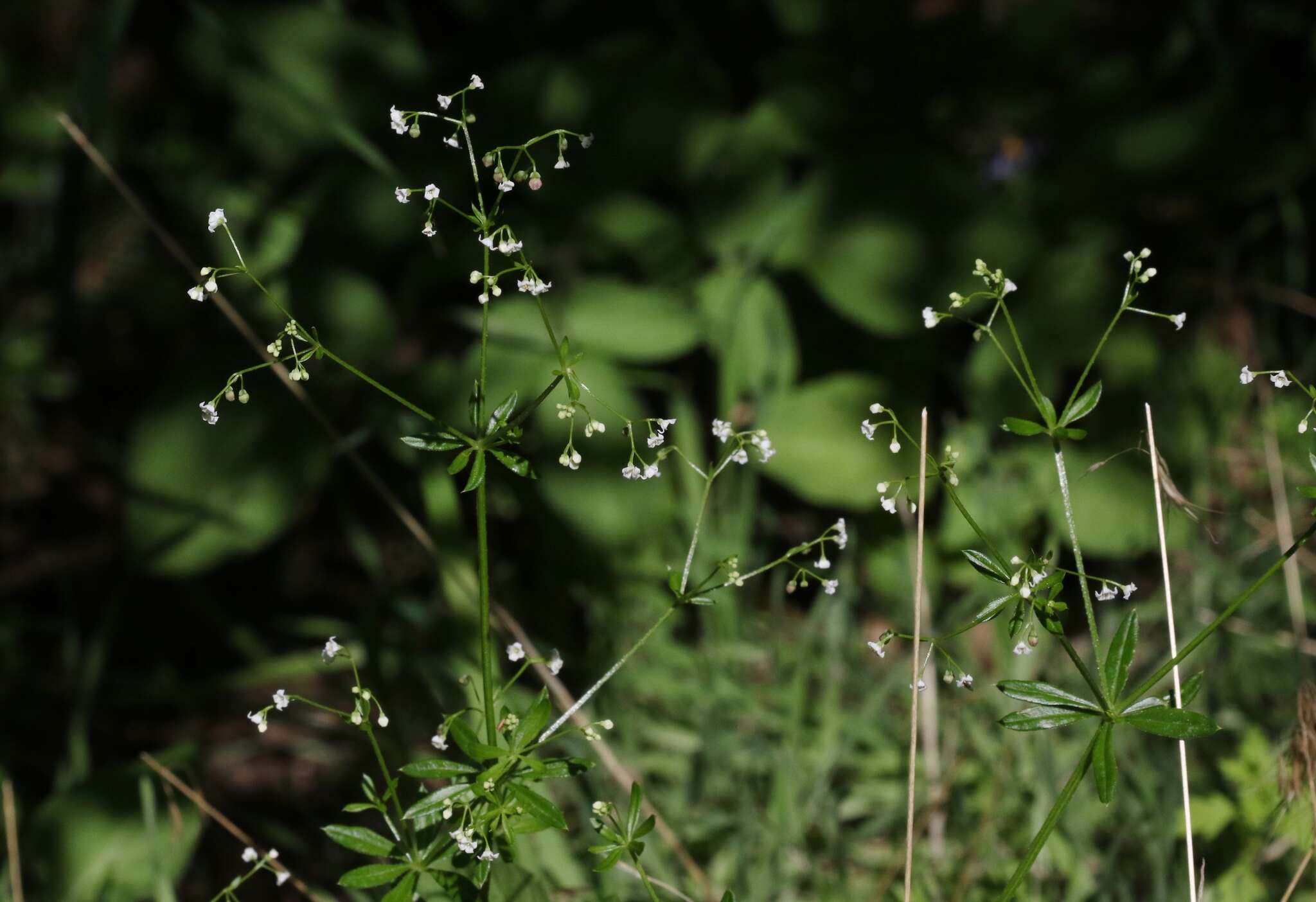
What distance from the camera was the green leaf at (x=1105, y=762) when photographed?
87 centimetres

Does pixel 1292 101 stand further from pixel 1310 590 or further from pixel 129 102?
pixel 129 102

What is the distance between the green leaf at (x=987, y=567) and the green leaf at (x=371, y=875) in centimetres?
49

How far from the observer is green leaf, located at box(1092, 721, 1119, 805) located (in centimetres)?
87

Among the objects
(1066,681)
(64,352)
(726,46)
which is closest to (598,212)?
(726,46)

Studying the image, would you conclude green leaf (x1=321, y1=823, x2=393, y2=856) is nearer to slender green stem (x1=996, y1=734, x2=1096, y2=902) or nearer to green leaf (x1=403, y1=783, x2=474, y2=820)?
green leaf (x1=403, y1=783, x2=474, y2=820)

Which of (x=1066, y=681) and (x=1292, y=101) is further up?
(x=1292, y=101)

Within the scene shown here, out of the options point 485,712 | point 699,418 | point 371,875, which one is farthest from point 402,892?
point 699,418

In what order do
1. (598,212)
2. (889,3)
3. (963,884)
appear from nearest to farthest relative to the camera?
1. (963,884)
2. (598,212)
3. (889,3)

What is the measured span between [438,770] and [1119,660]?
515mm

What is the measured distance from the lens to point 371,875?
95cm

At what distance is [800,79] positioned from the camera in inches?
73.7

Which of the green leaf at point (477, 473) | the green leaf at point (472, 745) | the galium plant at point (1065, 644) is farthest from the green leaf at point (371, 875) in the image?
the galium plant at point (1065, 644)

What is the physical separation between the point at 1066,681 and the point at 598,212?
948mm

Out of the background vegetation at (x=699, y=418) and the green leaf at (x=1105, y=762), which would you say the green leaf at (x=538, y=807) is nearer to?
the green leaf at (x=1105, y=762)
